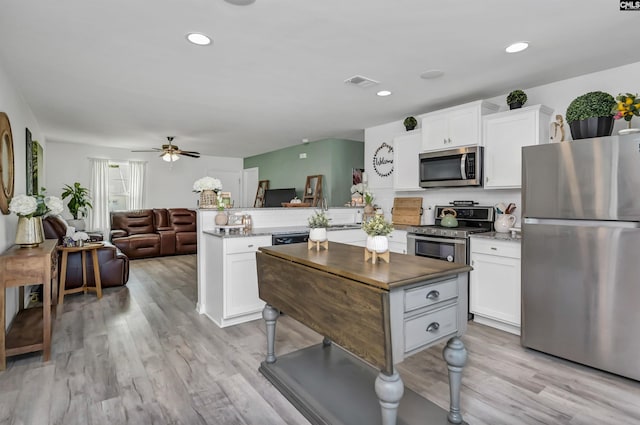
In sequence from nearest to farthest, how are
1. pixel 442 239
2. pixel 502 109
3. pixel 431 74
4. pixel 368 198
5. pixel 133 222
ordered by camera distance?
1. pixel 431 74
2. pixel 442 239
3. pixel 502 109
4. pixel 368 198
5. pixel 133 222

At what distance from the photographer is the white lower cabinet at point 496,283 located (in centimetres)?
300

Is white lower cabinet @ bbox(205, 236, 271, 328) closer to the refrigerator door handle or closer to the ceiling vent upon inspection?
the ceiling vent

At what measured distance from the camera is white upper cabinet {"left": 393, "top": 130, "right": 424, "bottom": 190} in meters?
4.21

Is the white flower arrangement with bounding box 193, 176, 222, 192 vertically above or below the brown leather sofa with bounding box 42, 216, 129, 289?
above

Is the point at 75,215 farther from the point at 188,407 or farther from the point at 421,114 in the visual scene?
the point at 421,114

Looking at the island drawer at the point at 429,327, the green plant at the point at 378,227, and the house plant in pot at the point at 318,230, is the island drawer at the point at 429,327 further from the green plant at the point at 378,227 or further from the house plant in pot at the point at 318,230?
the house plant in pot at the point at 318,230

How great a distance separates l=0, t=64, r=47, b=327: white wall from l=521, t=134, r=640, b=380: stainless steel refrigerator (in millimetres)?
4275

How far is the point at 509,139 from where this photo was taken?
330 cm

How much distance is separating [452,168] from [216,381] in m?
3.08

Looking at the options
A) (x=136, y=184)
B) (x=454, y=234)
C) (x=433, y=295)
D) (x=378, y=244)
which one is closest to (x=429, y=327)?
(x=433, y=295)

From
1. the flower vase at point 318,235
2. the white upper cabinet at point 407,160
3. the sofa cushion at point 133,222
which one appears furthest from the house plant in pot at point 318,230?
the sofa cushion at point 133,222

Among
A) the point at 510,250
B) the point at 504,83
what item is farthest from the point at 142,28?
the point at 510,250

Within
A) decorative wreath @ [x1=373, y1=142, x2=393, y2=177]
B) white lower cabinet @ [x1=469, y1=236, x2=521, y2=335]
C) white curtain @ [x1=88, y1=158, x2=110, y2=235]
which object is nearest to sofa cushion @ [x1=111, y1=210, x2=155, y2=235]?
white curtain @ [x1=88, y1=158, x2=110, y2=235]

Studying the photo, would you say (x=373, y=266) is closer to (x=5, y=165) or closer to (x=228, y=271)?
(x=228, y=271)
